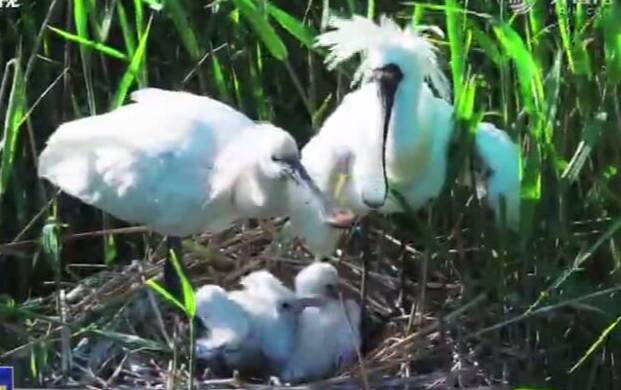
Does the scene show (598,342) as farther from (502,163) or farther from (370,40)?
(370,40)

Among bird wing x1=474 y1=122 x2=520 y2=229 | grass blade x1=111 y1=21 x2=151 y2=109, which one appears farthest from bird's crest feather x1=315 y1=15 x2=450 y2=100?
grass blade x1=111 y1=21 x2=151 y2=109

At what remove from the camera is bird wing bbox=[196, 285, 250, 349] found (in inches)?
83.4

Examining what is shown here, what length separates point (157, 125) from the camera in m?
2.16

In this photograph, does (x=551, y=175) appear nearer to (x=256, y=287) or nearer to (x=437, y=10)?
(x=437, y=10)

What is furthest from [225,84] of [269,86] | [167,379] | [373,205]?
[167,379]

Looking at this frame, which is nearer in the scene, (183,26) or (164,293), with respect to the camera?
(164,293)

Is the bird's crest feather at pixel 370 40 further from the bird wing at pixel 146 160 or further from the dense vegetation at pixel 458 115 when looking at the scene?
the bird wing at pixel 146 160

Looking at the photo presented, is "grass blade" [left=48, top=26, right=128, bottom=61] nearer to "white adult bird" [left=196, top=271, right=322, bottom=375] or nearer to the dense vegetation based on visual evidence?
the dense vegetation

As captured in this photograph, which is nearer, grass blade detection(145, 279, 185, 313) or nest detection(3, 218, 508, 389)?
grass blade detection(145, 279, 185, 313)

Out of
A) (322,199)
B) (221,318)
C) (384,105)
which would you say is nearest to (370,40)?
(384,105)

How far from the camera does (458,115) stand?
2.06 metres

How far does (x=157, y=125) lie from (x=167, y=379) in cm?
34

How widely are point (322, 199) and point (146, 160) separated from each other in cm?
25

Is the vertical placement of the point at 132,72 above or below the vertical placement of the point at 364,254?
above
